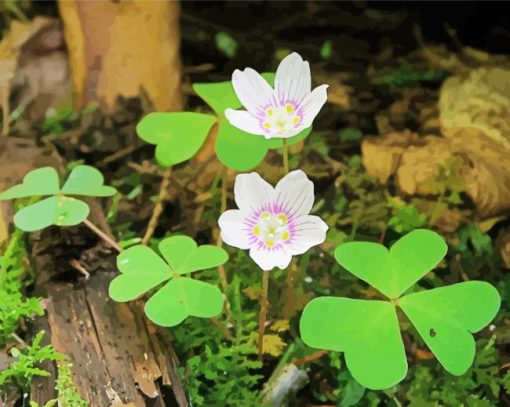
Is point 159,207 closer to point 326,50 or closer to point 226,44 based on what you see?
point 226,44

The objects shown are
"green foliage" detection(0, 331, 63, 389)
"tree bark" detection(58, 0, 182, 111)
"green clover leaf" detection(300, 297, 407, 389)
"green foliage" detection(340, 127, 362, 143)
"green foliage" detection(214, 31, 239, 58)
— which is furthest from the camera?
"green foliage" detection(214, 31, 239, 58)

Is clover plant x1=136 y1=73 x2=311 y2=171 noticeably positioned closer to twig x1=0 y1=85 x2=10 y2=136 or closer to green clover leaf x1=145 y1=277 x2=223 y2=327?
green clover leaf x1=145 y1=277 x2=223 y2=327

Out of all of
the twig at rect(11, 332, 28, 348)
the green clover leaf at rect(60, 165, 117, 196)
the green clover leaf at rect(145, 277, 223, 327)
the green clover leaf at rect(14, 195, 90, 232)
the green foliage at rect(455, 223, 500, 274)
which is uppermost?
the green clover leaf at rect(60, 165, 117, 196)

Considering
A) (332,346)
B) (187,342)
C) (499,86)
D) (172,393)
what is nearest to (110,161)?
(187,342)

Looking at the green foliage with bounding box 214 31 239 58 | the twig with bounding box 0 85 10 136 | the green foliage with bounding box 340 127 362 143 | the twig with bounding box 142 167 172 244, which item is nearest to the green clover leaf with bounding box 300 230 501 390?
the twig with bounding box 142 167 172 244

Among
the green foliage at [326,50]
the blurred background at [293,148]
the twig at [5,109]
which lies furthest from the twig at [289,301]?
the green foliage at [326,50]

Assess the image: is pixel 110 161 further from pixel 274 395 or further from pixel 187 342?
pixel 274 395

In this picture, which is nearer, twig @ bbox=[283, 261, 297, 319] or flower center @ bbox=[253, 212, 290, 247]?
flower center @ bbox=[253, 212, 290, 247]

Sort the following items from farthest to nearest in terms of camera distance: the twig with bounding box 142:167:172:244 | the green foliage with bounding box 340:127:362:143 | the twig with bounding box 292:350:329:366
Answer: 1. the green foliage with bounding box 340:127:362:143
2. the twig with bounding box 142:167:172:244
3. the twig with bounding box 292:350:329:366
